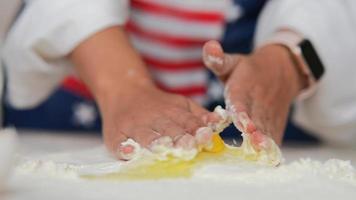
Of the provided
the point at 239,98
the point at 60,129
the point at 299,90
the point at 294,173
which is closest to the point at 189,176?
the point at 294,173

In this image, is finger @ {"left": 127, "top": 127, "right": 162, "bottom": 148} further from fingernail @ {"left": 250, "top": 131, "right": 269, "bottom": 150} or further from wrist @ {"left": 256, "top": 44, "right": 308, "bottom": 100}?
wrist @ {"left": 256, "top": 44, "right": 308, "bottom": 100}

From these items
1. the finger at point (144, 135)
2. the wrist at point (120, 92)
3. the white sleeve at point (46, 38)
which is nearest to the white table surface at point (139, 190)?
the finger at point (144, 135)

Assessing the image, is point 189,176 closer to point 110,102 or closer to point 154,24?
point 110,102

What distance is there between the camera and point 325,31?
2.78ft

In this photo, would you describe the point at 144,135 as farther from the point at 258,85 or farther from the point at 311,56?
the point at 311,56

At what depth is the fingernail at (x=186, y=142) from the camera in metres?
0.55

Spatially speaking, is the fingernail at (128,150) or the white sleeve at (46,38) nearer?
the fingernail at (128,150)

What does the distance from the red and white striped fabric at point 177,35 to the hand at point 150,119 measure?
0.53 feet

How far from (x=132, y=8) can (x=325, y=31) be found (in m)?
0.24

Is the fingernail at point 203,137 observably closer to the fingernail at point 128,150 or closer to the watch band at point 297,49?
the fingernail at point 128,150

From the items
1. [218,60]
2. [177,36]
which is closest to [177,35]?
[177,36]

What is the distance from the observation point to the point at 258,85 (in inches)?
29.0

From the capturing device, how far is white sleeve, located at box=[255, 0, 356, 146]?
846mm

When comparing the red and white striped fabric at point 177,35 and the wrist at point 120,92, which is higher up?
the red and white striped fabric at point 177,35
